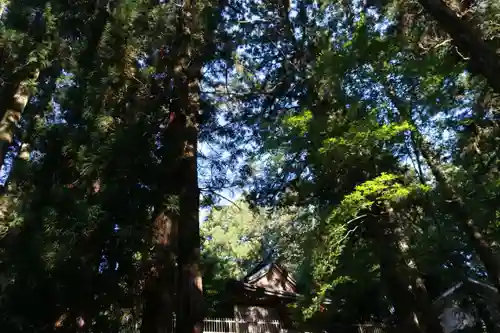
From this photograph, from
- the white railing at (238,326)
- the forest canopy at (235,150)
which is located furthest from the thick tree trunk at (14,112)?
the white railing at (238,326)

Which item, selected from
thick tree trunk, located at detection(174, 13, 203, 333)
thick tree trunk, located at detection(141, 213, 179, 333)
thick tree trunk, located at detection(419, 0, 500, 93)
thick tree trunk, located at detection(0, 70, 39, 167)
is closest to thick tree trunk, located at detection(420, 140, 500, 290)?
thick tree trunk, located at detection(419, 0, 500, 93)

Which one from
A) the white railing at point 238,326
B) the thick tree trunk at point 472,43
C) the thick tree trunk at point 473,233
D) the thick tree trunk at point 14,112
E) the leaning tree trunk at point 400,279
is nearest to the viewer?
the thick tree trunk at point 472,43

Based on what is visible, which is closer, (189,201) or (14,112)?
(189,201)

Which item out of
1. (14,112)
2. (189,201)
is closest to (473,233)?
(189,201)

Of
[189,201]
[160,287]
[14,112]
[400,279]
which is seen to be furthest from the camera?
[400,279]

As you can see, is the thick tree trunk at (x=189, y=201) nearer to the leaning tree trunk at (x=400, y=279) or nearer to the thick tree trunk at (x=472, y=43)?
the thick tree trunk at (x=472, y=43)

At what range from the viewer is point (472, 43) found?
15.3 feet

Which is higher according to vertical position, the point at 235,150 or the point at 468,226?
the point at 235,150

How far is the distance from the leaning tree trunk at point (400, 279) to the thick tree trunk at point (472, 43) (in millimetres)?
4059

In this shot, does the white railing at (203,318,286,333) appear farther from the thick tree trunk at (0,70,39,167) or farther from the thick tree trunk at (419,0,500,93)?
the thick tree trunk at (419,0,500,93)

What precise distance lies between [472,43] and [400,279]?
480cm

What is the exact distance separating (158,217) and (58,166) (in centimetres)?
152

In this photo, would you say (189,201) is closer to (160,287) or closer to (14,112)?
(160,287)

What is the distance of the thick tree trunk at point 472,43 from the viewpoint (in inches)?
176
